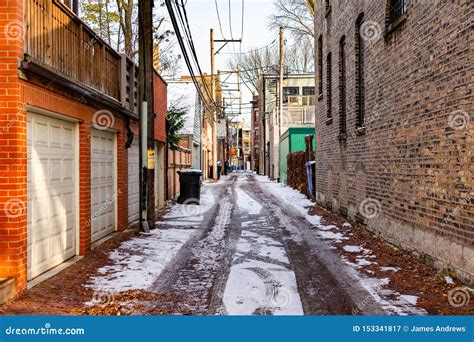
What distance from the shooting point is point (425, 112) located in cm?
732

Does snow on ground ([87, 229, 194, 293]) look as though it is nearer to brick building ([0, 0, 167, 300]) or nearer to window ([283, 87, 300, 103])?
brick building ([0, 0, 167, 300])

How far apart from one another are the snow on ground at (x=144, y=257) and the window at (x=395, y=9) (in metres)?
6.14

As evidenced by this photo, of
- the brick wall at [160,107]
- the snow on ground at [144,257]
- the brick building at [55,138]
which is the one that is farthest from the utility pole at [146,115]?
the brick wall at [160,107]

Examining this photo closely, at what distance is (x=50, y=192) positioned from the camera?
7.03m

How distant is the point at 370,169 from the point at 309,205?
7292mm

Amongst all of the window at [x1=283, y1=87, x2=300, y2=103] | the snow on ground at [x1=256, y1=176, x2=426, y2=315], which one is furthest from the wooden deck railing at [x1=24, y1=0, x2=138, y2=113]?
the window at [x1=283, y1=87, x2=300, y2=103]

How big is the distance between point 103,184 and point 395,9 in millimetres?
6952

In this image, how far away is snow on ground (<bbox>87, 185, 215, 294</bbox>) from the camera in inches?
252

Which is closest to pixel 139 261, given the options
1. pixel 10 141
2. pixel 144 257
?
pixel 144 257

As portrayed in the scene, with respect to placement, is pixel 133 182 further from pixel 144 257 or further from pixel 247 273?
pixel 247 273

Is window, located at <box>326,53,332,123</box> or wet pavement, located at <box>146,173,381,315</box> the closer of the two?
wet pavement, located at <box>146,173,381,315</box>

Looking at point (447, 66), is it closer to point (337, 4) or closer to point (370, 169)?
point (370, 169)

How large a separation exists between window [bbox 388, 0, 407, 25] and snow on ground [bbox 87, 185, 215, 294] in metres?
6.14

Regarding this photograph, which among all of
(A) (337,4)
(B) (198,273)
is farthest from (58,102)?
(A) (337,4)
